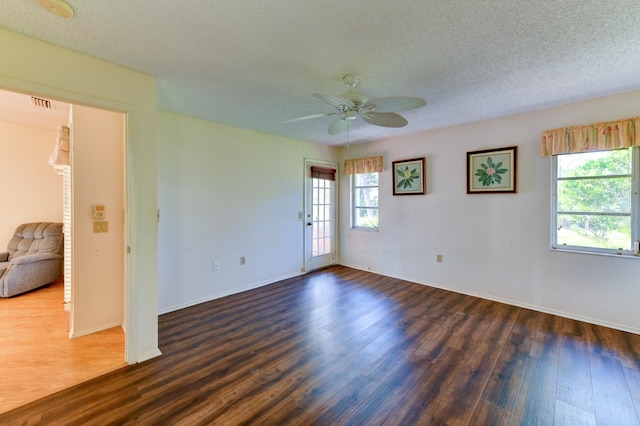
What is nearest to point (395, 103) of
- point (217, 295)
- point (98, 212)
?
point (98, 212)

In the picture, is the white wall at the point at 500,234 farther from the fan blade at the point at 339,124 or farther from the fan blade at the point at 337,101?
the fan blade at the point at 337,101

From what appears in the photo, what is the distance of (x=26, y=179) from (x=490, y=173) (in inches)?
280

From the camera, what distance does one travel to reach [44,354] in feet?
7.42

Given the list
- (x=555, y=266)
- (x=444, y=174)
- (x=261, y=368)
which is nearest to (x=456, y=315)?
(x=555, y=266)

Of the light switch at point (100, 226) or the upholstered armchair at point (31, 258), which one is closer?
the light switch at point (100, 226)

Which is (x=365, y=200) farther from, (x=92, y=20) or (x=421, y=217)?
(x=92, y=20)

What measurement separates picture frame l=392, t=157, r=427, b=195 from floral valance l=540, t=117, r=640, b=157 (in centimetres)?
150

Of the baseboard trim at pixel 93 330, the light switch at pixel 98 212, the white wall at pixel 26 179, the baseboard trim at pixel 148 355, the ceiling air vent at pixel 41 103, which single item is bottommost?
the baseboard trim at pixel 148 355

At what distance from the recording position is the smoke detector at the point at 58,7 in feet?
4.63

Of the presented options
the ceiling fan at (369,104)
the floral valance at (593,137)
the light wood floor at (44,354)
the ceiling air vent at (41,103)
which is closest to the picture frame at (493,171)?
the floral valance at (593,137)

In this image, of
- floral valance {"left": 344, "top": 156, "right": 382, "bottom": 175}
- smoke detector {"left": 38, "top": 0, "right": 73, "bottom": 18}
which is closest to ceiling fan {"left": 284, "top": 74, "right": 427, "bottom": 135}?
smoke detector {"left": 38, "top": 0, "right": 73, "bottom": 18}

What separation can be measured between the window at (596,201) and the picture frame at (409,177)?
1590 millimetres

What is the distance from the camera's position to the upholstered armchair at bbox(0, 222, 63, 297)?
11.5ft

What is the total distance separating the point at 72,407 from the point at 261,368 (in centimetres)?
122
